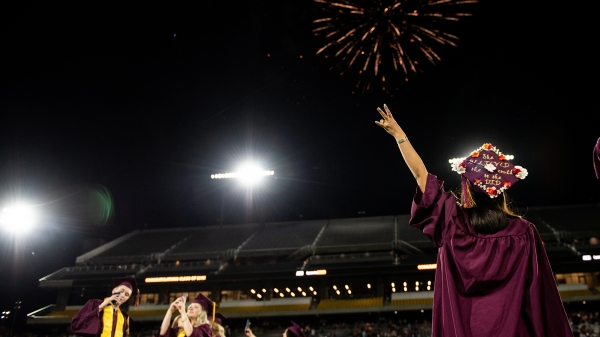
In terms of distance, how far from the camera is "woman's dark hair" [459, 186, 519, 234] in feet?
8.73

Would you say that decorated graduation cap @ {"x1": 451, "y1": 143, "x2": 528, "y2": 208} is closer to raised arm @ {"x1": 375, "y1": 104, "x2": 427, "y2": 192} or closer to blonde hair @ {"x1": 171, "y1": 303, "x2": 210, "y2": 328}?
raised arm @ {"x1": 375, "y1": 104, "x2": 427, "y2": 192}

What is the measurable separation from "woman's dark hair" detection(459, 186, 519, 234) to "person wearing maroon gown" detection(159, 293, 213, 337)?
15.4ft

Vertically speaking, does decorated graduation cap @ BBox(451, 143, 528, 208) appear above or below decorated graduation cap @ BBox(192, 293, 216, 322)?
above

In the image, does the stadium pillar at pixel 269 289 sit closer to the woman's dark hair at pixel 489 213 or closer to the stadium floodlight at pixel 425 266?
the stadium floodlight at pixel 425 266

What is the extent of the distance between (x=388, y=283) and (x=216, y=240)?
52.9 ft

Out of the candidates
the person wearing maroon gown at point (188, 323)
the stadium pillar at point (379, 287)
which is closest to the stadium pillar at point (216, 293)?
the stadium pillar at point (379, 287)

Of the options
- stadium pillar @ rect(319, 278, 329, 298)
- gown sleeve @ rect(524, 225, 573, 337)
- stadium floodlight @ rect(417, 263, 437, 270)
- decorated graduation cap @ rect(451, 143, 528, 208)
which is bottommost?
stadium pillar @ rect(319, 278, 329, 298)

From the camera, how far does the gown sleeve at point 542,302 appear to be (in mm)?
2406

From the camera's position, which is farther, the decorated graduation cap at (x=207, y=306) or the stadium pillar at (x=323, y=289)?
the stadium pillar at (x=323, y=289)

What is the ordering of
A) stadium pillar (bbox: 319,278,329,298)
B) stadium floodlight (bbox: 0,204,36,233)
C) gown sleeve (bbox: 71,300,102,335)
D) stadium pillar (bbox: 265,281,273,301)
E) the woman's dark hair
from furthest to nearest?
stadium pillar (bbox: 265,281,273,301)
stadium pillar (bbox: 319,278,329,298)
stadium floodlight (bbox: 0,204,36,233)
gown sleeve (bbox: 71,300,102,335)
the woman's dark hair

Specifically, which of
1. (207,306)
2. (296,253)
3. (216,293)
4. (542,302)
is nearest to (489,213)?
(542,302)

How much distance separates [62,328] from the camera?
3503 cm

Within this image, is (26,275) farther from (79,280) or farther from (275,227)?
(275,227)

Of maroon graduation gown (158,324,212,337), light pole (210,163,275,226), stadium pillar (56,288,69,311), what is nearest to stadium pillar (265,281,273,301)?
light pole (210,163,275,226)
